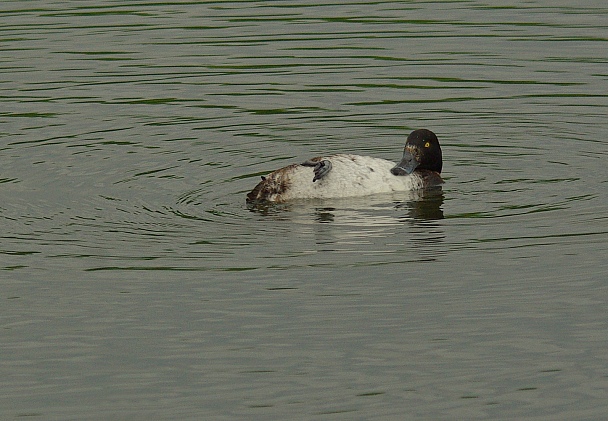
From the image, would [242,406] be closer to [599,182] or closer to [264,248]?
[264,248]

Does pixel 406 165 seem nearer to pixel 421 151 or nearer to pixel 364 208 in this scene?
pixel 421 151

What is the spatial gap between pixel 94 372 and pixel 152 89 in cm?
1079

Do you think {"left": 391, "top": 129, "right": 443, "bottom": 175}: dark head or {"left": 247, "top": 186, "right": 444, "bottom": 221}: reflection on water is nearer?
{"left": 247, "top": 186, "right": 444, "bottom": 221}: reflection on water

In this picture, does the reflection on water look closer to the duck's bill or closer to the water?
the water

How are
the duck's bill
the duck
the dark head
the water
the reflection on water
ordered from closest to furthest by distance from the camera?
the water < the reflection on water < the duck < the duck's bill < the dark head

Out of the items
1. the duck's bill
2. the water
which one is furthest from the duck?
the water

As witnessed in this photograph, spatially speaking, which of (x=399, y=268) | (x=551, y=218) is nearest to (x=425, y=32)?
(x=551, y=218)

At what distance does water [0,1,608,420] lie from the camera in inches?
319

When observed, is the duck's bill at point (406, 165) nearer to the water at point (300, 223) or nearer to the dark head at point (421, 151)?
the dark head at point (421, 151)

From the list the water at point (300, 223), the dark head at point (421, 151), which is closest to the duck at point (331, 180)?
the water at point (300, 223)

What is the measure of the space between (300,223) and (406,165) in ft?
6.40

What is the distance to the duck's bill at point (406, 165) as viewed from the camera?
13.7 m

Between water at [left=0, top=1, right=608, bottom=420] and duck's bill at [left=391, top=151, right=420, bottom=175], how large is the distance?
11.4 inches

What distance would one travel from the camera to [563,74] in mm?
18875
